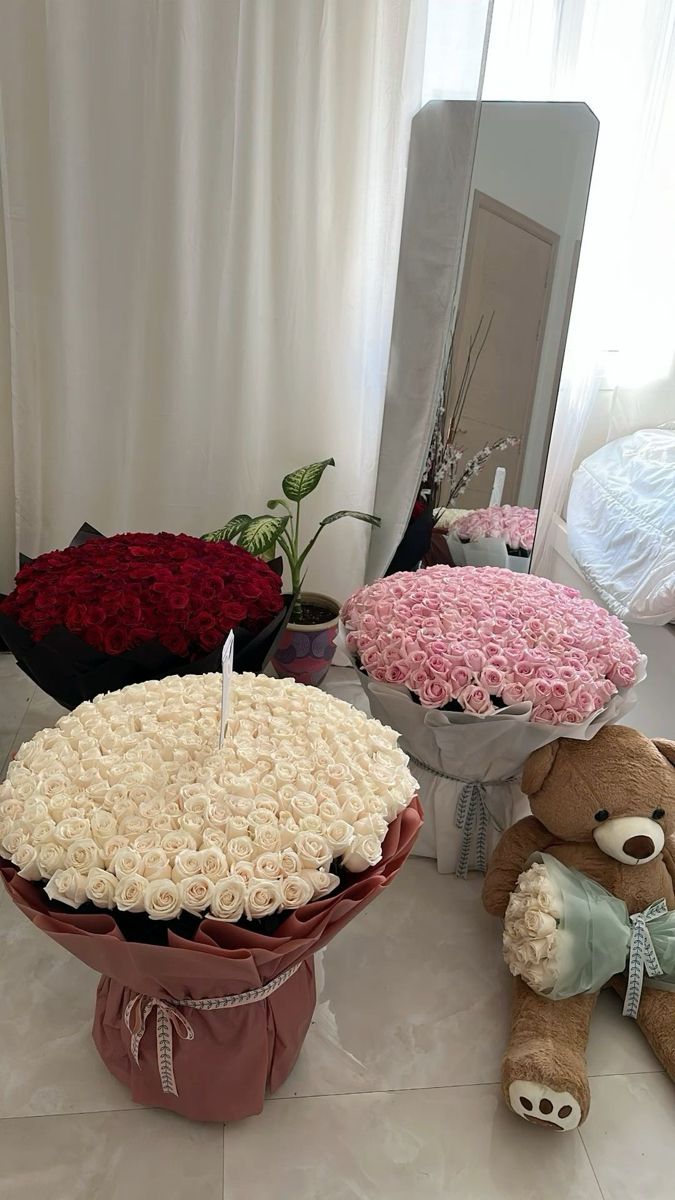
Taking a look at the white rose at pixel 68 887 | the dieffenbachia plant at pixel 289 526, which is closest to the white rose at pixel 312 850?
the white rose at pixel 68 887

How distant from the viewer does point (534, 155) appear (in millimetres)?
1903

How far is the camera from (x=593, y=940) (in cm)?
117

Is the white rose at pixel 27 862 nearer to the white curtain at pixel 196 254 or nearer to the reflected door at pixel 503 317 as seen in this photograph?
the white curtain at pixel 196 254

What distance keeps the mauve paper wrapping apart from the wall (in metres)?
1.47

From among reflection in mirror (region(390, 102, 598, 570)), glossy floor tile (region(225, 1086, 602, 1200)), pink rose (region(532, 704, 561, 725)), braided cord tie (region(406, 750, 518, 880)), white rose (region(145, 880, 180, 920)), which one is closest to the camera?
white rose (region(145, 880, 180, 920))

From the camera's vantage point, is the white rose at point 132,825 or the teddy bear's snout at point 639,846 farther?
the teddy bear's snout at point 639,846

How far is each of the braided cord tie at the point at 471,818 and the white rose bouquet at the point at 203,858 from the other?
15.3 inches

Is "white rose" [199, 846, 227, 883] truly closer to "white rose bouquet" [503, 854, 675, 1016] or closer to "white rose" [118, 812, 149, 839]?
"white rose" [118, 812, 149, 839]

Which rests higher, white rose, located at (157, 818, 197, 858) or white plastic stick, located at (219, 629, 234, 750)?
white plastic stick, located at (219, 629, 234, 750)

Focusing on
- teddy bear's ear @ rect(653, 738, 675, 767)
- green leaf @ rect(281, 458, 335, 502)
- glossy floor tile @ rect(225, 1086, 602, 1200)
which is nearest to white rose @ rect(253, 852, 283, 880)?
glossy floor tile @ rect(225, 1086, 602, 1200)

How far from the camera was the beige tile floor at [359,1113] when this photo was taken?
102cm

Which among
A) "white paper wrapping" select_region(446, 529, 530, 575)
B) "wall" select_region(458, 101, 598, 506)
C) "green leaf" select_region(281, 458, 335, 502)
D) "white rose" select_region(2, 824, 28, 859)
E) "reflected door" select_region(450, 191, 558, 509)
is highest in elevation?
A: "wall" select_region(458, 101, 598, 506)

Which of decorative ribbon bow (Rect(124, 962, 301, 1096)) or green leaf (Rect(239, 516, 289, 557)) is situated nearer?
decorative ribbon bow (Rect(124, 962, 301, 1096))

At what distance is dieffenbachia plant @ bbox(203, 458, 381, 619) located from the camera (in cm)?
182
